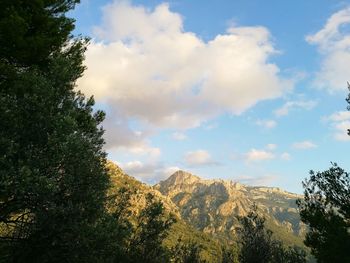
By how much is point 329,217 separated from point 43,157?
22.9 m

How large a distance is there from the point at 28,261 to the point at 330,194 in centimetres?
2144

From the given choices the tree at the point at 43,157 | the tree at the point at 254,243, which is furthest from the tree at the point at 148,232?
the tree at the point at 43,157

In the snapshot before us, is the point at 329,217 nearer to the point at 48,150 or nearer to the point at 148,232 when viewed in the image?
the point at 148,232

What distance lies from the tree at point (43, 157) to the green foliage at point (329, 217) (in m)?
17.3

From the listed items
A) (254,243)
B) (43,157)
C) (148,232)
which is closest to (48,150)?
(43,157)

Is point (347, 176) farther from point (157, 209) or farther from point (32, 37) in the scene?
point (32, 37)

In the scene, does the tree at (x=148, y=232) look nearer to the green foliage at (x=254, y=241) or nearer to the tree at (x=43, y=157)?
the green foliage at (x=254, y=241)

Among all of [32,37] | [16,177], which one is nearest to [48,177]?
[16,177]

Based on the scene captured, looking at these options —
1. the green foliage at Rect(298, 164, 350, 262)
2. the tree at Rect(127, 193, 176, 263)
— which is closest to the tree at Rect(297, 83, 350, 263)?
the green foliage at Rect(298, 164, 350, 262)

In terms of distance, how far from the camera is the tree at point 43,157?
46.3 ft

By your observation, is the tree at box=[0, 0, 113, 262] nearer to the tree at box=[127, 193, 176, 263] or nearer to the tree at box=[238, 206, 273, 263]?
the tree at box=[127, 193, 176, 263]

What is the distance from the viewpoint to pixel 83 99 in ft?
62.7

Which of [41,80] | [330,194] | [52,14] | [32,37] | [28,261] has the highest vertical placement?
[52,14]

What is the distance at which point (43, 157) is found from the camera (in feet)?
46.9
